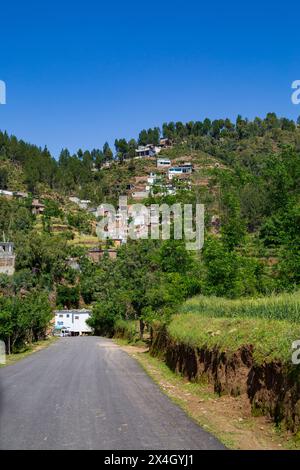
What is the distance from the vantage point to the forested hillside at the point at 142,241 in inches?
1379

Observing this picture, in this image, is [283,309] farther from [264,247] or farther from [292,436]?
[264,247]

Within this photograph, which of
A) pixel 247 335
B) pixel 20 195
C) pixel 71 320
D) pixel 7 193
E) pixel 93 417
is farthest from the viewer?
pixel 7 193

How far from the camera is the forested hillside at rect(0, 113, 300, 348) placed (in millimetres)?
35031

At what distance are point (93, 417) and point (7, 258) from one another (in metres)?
89.8

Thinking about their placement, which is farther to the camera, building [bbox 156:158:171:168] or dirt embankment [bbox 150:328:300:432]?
building [bbox 156:158:171:168]

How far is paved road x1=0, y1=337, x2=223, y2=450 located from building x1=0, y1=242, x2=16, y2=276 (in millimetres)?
80852

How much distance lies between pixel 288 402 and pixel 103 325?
231ft

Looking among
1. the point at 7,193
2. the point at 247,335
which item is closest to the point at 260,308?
the point at 247,335

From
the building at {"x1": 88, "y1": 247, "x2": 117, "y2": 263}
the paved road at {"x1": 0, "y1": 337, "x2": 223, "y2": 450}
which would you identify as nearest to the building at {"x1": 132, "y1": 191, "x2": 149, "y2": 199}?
the building at {"x1": 88, "y1": 247, "x2": 117, "y2": 263}

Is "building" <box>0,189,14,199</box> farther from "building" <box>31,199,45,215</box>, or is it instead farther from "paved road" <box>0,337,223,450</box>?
"paved road" <box>0,337,223,450</box>

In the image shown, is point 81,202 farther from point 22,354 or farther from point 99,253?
point 22,354

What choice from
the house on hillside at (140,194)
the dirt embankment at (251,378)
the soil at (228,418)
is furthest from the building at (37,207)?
the soil at (228,418)

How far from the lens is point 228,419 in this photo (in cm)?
1103

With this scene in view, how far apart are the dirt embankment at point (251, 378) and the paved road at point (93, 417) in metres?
1.52
